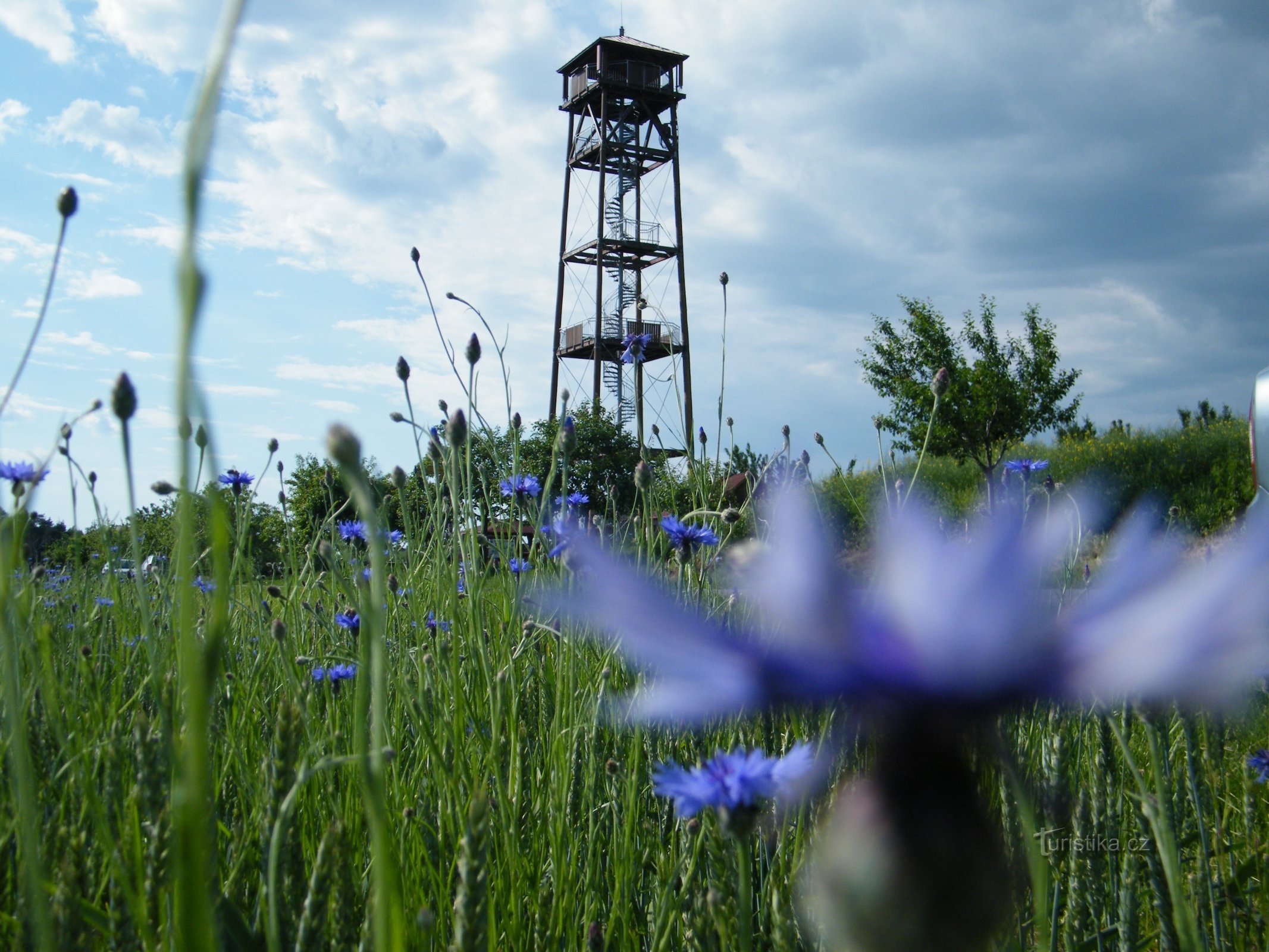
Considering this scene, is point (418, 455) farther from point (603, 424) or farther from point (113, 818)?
point (603, 424)

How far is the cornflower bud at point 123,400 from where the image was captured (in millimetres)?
539

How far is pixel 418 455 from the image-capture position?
1760mm

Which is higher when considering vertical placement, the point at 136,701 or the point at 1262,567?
the point at 1262,567

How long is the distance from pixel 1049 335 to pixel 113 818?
72.0ft

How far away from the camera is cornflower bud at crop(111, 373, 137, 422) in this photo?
0.54 meters

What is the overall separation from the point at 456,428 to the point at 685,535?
1.90ft

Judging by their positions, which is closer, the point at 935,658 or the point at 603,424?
the point at 935,658

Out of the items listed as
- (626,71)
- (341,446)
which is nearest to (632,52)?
(626,71)

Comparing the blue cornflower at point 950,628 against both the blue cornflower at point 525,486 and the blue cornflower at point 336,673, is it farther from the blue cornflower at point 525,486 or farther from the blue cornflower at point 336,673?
the blue cornflower at point 525,486

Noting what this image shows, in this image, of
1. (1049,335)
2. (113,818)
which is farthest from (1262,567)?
(1049,335)

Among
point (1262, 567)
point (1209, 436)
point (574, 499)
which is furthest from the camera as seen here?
point (1209, 436)
